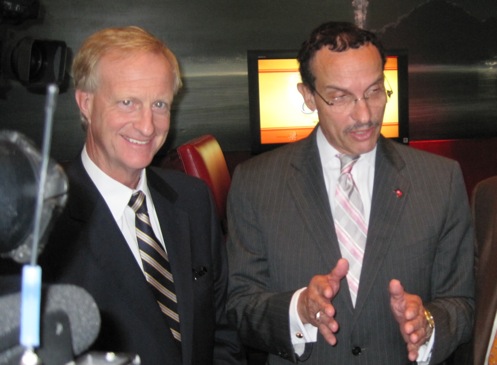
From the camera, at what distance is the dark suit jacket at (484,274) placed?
1.70 meters

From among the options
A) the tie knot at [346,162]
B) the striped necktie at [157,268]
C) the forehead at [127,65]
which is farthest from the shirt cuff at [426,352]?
the forehead at [127,65]

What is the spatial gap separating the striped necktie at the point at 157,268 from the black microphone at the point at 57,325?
100 cm

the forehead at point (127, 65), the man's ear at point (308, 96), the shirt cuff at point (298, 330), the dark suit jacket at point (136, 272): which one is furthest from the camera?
the man's ear at point (308, 96)

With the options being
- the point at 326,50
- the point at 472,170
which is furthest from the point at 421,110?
the point at 326,50

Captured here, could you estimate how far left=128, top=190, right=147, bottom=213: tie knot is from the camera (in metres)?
1.60

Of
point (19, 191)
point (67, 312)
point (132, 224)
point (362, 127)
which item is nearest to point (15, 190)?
point (19, 191)

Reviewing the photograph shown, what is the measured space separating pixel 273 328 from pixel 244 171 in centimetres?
50

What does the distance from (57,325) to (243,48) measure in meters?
4.56

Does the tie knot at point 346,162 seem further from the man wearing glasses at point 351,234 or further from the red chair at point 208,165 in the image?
the red chair at point 208,165

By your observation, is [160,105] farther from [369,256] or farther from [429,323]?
Answer: [429,323]

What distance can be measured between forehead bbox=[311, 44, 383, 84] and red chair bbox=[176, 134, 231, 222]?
0.76 metres

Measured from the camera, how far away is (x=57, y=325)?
0.51 metres

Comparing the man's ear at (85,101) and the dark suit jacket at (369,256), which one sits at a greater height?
the man's ear at (85,101)

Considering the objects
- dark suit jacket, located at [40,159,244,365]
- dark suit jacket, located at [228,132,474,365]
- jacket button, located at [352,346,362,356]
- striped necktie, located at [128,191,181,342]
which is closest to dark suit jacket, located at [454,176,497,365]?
dark suit jacket, located at [228,132,474,365]
